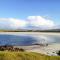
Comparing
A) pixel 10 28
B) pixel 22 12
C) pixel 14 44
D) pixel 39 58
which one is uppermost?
pixel 22 12

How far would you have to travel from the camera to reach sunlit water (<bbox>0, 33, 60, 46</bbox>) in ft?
15.4

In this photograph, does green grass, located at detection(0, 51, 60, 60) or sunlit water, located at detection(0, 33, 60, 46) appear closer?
green grass, located at detection(0, 51, 60, 60)

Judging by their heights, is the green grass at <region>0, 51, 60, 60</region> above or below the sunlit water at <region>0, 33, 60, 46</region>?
below

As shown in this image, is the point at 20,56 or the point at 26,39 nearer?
the point at 20,56

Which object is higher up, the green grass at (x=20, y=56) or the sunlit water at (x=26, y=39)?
the sunlit water at (x=26, y=39)

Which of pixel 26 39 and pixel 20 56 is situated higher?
pixel 26 39

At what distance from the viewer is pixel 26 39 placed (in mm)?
4691

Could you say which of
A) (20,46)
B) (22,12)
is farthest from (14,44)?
(22,12)

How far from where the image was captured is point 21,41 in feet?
15.4

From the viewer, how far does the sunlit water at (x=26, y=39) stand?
4.68 meters

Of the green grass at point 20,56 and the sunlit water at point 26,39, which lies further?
the sunlit water at point 26,39

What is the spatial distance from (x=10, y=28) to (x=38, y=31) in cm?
64

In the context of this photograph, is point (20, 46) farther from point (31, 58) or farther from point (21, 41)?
point (31, 58)

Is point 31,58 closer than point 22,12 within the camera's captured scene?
Yes
